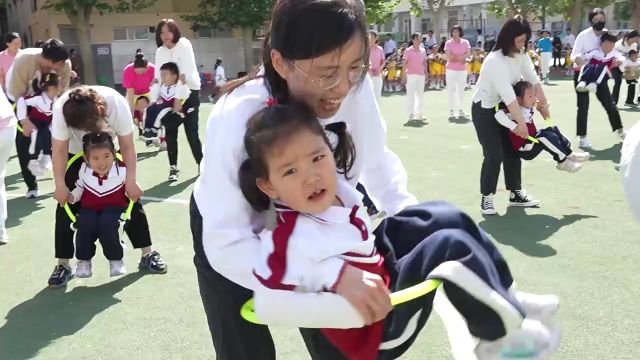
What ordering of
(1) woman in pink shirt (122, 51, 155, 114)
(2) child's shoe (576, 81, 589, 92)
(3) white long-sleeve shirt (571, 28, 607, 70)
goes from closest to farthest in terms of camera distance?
1. (2) child's shoe (576, 81, 589, 92)
2. (3) white long-sleeve shirt (571, 28, 607, 70)
3. (1) woman in pink shirt (122, 51, 155, 114)

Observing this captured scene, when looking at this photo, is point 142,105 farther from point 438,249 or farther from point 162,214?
point 438,249

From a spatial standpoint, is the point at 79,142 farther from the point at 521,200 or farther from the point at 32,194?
the point at 521,200

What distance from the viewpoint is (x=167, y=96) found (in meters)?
8.09

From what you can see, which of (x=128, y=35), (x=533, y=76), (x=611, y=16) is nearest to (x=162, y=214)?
(x=533, y=76)

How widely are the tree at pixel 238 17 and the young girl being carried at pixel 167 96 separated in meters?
19.6

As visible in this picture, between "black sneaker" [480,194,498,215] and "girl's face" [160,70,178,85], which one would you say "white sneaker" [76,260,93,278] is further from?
"girl's face" [160,70,178,85]

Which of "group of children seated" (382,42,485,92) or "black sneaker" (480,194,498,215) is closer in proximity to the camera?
"black sneaker" (480,194,498,215)

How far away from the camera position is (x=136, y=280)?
4.73 meters

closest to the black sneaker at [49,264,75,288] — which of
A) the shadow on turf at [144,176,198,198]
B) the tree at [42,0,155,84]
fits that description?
the shadow on turf at [144,176,198,198]

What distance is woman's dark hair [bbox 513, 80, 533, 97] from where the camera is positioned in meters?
6.00

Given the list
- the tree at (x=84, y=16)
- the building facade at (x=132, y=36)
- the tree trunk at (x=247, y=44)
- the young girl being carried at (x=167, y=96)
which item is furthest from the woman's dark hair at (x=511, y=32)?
the building facade at (x=132, y=36)

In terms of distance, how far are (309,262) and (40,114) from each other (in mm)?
6019

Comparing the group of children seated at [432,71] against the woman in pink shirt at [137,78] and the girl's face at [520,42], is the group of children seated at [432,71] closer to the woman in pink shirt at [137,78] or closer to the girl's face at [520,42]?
the woman in pink shirt at [137,78]

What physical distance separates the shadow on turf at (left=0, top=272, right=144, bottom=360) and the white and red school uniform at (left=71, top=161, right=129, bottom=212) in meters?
0.56
